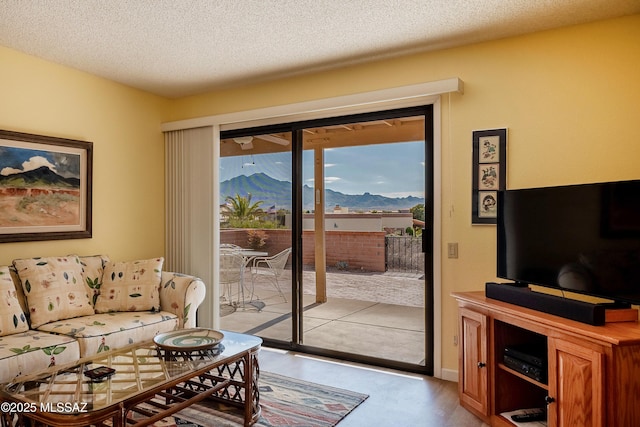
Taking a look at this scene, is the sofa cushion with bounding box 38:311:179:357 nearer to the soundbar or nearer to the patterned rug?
the patterned rug

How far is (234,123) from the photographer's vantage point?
14.0 ft

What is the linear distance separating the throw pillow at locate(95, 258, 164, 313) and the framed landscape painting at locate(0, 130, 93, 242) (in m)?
0.54

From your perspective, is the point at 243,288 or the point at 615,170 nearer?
the point at 615,170

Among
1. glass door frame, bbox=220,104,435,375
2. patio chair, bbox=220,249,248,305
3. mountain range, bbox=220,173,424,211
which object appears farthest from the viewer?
patio chair, bbox=220,249,248,305

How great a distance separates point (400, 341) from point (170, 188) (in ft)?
9.35

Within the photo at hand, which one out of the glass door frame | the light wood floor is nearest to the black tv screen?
the glass door frame

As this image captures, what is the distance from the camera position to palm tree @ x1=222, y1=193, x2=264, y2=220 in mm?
4293

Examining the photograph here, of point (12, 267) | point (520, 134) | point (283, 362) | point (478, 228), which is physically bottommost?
point (283, 362)

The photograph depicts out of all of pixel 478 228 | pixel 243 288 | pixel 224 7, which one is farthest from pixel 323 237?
pixel 224 7

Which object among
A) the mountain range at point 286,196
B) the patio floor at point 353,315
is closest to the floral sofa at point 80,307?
the patio floor at point 353,315

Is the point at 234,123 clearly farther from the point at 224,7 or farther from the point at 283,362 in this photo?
the point at 283,362

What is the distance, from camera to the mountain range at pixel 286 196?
3676mm

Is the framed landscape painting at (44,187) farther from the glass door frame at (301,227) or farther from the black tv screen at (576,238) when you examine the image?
the black tv screen at (576,238)

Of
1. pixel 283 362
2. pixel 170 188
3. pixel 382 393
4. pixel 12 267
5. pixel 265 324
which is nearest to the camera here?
pixel 382 393
